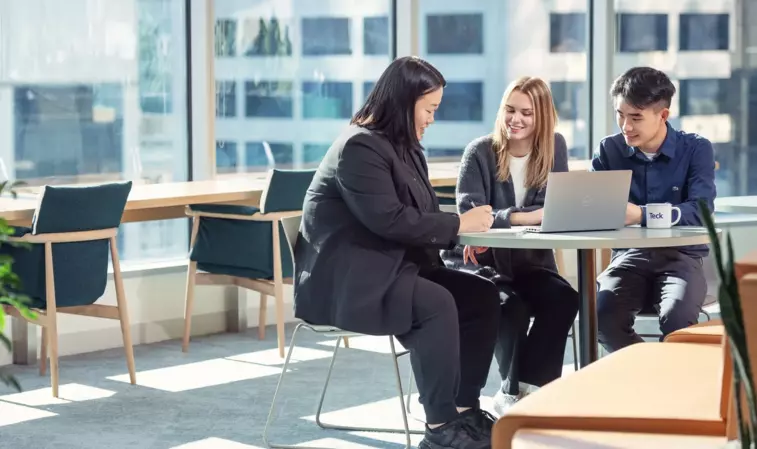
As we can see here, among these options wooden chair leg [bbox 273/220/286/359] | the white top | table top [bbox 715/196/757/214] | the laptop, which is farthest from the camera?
table top [bbox 715/196/757/214]

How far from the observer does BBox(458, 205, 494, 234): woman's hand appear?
3.49m

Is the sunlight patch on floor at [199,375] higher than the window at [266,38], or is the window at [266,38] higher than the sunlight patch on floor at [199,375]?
the window at [266,38]

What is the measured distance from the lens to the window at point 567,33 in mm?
7953

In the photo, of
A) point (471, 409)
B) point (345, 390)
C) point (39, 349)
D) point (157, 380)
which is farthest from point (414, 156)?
point (39, 349)

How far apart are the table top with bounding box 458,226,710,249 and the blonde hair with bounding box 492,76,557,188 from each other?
0.49 meters

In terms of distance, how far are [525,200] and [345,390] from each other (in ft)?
3.98

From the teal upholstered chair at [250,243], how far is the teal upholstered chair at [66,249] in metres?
0.83

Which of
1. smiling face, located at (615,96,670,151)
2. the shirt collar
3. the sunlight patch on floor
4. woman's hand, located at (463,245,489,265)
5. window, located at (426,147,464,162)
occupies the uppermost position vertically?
smiling face, located at (615,96,670,151)

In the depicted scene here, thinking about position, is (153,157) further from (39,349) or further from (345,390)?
(345,390)

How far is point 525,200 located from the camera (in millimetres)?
3943

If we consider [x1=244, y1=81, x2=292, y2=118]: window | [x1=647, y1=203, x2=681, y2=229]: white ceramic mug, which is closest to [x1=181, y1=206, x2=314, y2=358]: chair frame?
[x1=244, y1=81, x2=292, y2=118]: window

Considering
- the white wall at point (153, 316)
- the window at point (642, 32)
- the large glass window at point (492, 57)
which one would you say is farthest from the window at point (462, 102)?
the white wall at point (153, 316)

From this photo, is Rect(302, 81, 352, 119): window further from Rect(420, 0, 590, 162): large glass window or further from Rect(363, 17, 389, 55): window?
Rect(420, 0, 590, 162): large glass window

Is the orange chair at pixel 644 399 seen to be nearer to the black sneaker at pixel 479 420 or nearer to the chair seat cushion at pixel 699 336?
the chair seat cushion at pixel 699 336
